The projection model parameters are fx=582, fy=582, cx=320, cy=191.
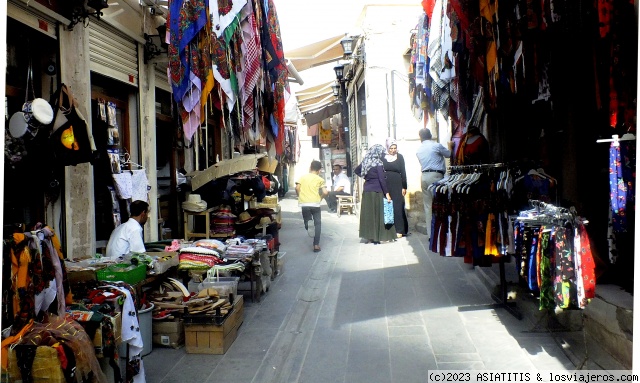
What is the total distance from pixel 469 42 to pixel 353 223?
10504 millimetres

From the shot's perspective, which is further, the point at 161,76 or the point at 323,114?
the point at 323,114

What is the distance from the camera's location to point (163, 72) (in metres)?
8.92

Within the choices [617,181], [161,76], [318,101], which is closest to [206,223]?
[161,76]

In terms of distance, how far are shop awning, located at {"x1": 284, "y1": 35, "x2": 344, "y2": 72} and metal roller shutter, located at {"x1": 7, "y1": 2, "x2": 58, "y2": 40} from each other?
870 centimetres

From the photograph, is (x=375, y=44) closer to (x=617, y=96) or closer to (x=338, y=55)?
(x=338, y=55)

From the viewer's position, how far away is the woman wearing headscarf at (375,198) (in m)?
11.2

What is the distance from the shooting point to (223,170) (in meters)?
9.16

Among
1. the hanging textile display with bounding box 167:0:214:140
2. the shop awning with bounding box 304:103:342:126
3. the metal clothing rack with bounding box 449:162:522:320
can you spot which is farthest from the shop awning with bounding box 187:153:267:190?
the shop awning with bounding box 304:103:342:126

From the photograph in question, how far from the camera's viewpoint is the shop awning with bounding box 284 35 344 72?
14.8 metres

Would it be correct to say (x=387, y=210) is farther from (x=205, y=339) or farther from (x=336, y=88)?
(x=336, y=88)

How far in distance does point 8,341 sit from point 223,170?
598cm

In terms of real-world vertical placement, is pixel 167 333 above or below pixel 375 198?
below

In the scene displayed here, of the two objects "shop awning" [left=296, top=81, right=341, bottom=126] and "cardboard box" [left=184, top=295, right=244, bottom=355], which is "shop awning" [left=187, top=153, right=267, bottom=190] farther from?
"shop awning" [left=296, top=81, right=341, bottom=126]

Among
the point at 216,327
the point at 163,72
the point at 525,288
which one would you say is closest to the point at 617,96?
the point at 525,288
